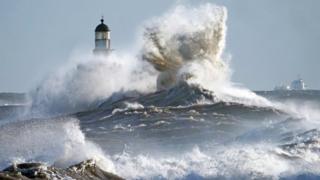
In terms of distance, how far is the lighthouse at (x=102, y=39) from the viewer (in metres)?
43.8

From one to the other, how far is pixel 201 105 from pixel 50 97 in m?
8.99

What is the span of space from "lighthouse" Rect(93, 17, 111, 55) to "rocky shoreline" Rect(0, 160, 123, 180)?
2311 centimetres

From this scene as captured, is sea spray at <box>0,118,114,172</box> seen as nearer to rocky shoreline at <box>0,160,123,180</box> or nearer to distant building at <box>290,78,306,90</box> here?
rocky shoreline at <box>0,160,123,180</box>

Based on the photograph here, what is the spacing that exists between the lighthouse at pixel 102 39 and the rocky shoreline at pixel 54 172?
75.8ft

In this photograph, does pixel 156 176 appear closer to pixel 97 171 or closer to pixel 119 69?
pixel 97 171

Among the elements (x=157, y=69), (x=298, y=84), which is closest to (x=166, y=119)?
(x=157, y=69)

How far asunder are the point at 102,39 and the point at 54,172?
2581 centimetres

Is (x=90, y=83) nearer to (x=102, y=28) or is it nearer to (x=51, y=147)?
(x=102, y=28)

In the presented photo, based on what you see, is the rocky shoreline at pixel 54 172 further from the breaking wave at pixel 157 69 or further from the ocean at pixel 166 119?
the breaking wave at pixel 157 69

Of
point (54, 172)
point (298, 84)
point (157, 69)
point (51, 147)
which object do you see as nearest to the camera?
point (54, 172)

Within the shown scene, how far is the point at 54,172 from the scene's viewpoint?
62.1ft

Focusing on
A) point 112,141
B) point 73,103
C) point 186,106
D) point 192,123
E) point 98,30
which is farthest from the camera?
point 98,30

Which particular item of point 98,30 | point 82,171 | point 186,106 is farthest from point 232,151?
point 98,30

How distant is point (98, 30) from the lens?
147ft
